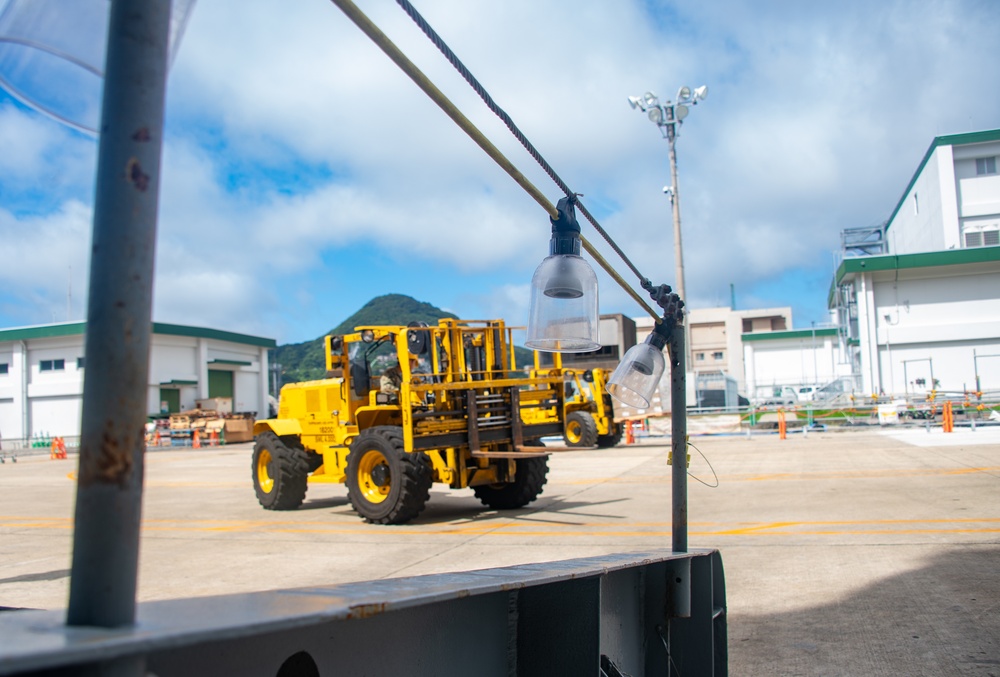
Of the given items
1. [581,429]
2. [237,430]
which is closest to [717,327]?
[237,430]

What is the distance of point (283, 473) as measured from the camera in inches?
492

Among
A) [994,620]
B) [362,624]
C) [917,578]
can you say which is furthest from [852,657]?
[362,624]

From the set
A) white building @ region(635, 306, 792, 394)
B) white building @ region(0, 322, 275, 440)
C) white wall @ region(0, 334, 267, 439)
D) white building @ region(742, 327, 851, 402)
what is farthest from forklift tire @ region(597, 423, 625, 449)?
white building @ region(635, 306, 792, 394)

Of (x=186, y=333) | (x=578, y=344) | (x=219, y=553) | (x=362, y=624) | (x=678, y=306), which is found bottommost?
(x=219, y=553)

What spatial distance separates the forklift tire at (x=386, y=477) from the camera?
405 inches

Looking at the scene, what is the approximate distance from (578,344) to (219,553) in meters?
7.12

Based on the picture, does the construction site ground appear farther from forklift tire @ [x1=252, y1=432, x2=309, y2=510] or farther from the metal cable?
the metal cable

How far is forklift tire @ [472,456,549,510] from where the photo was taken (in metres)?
11.7

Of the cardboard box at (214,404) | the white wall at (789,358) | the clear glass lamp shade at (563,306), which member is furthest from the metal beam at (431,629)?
the white wall at (789,358)

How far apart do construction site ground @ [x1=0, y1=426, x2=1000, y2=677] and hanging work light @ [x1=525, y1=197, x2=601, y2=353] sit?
96.7 inches

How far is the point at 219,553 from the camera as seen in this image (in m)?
9.22

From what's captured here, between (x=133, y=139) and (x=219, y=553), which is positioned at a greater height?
(x=133, y=139)

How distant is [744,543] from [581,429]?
14556mm

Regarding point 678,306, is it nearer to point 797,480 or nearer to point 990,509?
point 990,509
